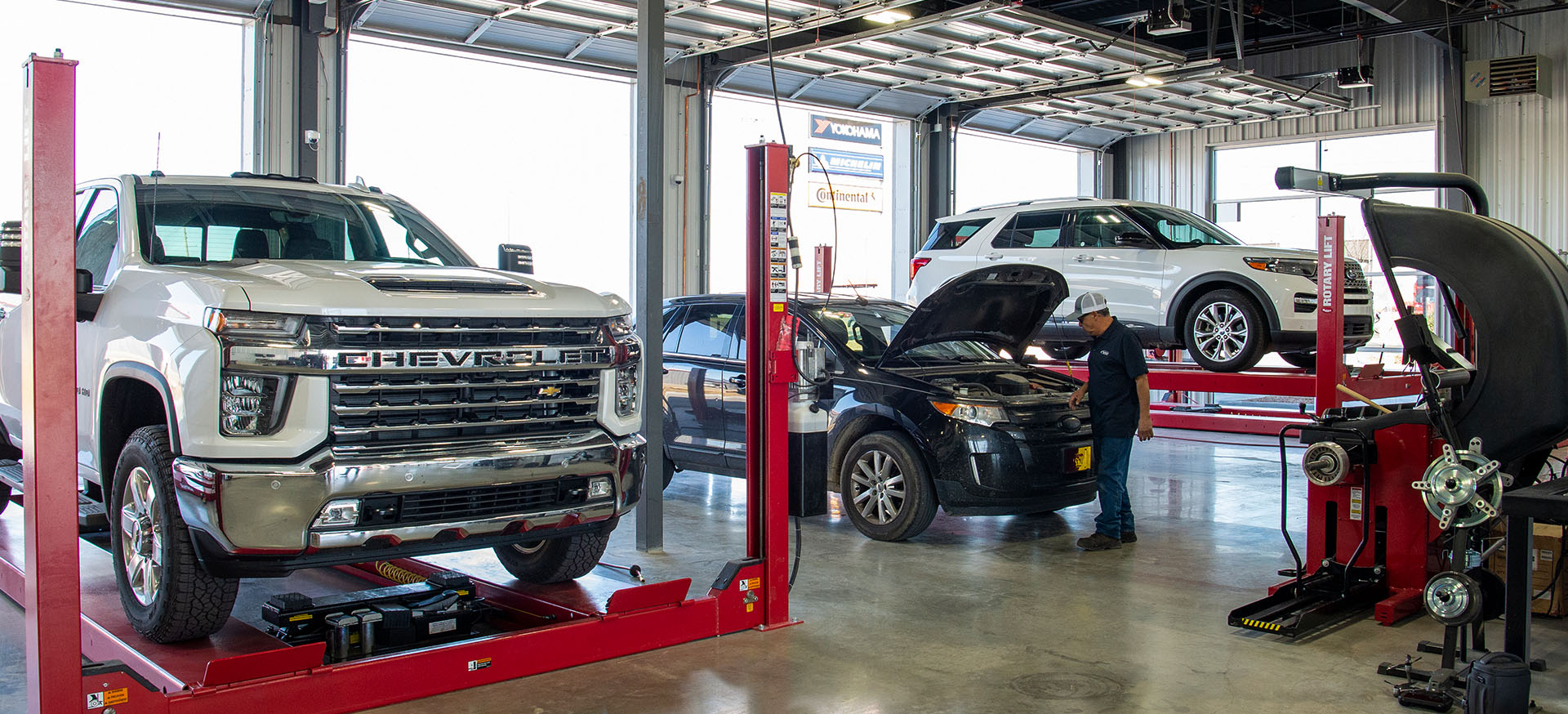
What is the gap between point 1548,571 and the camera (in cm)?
534

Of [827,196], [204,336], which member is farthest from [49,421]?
[827,196]

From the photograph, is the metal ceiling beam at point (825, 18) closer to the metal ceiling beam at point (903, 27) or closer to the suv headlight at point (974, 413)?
the metal ceiling beam at point (903, 27)

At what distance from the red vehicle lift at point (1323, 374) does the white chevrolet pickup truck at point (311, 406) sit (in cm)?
530

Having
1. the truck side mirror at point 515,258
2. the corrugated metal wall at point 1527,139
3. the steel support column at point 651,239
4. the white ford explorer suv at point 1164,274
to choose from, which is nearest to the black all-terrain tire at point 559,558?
the steel support column at point 651,239

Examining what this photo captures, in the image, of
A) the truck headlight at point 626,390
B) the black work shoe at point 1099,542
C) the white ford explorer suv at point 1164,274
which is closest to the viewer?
the truck headlight at point 626,390

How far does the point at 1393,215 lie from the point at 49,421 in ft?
13.1

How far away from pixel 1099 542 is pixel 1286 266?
130 inches

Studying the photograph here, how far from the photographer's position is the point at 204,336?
3686mm

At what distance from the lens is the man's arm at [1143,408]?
674 cm

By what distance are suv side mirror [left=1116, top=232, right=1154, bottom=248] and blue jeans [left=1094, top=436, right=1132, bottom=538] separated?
316 centimetres

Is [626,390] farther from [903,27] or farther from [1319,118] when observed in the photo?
[1319,118]

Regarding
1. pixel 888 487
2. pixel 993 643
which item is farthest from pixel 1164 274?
pixel 993 643

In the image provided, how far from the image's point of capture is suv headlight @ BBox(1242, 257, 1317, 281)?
882cm

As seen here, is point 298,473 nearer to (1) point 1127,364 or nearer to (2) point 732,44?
(1) point 1127,364
